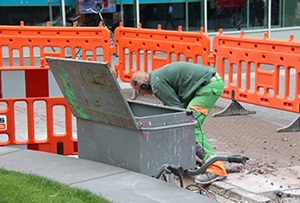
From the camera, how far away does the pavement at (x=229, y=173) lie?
5.35m

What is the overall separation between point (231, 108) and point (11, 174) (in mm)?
5252

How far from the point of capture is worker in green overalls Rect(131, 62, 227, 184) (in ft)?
20.5

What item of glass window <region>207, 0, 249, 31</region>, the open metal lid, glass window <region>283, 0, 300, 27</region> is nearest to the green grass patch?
the open metal lid

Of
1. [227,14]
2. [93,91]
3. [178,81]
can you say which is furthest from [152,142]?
[227,14]

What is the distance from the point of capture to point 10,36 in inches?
486

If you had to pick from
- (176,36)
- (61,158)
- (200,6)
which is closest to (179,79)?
(61,158)

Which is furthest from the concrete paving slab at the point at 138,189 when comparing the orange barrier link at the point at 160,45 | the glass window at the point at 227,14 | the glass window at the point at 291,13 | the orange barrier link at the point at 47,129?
the glass window at the point at 291,13

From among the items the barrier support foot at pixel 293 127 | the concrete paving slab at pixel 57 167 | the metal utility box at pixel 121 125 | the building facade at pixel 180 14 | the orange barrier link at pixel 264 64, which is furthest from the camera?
the building facade at pixel 180 14

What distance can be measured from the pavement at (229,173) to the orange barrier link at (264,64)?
82 cm

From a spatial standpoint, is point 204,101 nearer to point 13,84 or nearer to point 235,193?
point 235,193

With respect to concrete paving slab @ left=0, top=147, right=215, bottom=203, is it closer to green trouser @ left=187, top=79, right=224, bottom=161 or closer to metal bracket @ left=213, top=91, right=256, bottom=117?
green trouser @ left=187, top=79, right=224, bottom=161

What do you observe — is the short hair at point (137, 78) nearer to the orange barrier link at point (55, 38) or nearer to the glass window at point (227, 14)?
the orange barrier link at point (55, 38)

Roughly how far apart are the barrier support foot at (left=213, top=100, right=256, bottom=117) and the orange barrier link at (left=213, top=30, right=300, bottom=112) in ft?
0.36

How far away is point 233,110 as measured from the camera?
10391 mm
